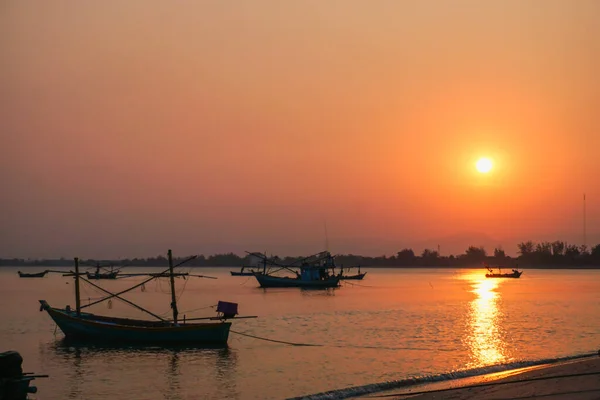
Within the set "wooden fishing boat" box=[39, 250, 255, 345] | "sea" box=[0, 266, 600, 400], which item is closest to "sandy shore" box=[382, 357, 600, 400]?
"sea" box=[0, 266, 600, 400]

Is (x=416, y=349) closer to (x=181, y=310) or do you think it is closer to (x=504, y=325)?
(x=504, y=325)

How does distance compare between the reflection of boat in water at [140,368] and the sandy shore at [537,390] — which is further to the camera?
the reflection of boat in water at [140,368]

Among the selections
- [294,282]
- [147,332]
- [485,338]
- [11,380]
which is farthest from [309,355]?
[294,282]

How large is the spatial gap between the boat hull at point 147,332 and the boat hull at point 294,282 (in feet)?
193

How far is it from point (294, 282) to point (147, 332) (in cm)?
6189

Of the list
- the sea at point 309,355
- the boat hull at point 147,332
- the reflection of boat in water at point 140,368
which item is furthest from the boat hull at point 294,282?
the boat hull at point 147,332

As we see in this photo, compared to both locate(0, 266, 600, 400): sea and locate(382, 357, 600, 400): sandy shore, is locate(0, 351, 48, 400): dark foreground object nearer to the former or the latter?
locate(0, 266, 600, 400): sea

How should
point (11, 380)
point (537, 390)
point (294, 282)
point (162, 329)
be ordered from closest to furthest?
point (11, 380), point (537, 390), point (162, 329), point (294, 282)

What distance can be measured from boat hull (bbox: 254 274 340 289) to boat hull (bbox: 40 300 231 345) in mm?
58853

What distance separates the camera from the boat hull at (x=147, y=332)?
32781 millimetres

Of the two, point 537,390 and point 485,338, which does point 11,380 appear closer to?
point 537,390

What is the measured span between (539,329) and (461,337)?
7048 mm

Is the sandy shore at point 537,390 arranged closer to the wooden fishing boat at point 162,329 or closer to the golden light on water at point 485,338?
the golden light on water at point 485,338

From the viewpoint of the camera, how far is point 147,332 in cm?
3303
